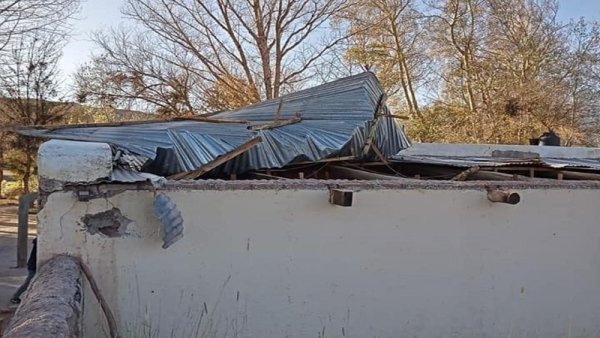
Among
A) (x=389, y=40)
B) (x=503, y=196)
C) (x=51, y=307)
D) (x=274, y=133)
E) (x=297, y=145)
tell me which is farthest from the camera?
(x=389, y=40)

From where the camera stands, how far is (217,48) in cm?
2069

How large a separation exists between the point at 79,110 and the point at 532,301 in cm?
1745

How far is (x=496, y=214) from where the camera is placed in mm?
5008

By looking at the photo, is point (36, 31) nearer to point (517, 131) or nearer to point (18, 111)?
point (18, 111)

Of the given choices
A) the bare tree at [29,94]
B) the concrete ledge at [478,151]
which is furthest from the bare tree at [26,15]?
the concrete ledge at [478,151]

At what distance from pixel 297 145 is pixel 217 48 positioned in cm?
1569

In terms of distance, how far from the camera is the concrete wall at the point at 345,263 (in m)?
4.07

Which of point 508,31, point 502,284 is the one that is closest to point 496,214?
point 502,284

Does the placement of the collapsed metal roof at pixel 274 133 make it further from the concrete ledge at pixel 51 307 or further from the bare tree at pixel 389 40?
the bare tree at pixel 389 40

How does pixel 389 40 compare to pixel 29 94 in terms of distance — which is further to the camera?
pixel 389 40

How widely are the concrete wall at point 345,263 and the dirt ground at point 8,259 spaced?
4.27 feet

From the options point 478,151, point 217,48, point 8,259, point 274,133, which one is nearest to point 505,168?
point 274,133

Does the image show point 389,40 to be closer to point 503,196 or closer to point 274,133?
point 274,133

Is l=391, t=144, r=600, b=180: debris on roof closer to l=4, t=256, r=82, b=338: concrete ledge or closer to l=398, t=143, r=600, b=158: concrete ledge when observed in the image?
l=398, t=143, r=600, b=158: concrete ledge
